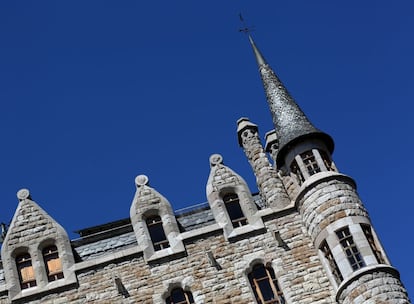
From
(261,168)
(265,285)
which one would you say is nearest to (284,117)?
(261,168)

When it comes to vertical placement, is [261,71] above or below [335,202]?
above

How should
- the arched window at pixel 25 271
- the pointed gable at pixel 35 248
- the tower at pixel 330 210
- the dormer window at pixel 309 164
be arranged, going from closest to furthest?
the tower at pixel 330 210, the pointed gable at pixel 35 248, the arched window at pixel 25 271, the dormer window at pixel 309 164

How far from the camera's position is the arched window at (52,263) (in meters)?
22.6

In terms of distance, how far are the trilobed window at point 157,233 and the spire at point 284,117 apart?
4.10 meters

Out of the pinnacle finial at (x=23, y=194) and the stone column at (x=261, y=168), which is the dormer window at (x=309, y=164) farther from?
the pinnacle finial at (x=23, y=194)

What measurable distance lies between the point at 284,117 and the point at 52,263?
8.42 meters

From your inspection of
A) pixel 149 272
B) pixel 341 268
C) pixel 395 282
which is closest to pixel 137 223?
pixel 149 272

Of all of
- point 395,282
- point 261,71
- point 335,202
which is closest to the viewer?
point 395,282

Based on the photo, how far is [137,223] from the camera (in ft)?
76.5

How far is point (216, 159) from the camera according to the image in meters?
24.6

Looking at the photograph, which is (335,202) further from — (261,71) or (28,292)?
(28,292)

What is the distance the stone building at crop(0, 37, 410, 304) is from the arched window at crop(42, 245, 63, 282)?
3 cm

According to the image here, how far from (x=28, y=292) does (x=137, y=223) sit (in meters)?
3.71

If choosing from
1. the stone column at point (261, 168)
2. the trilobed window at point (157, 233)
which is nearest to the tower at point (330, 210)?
the stone column at point (261, 168)
